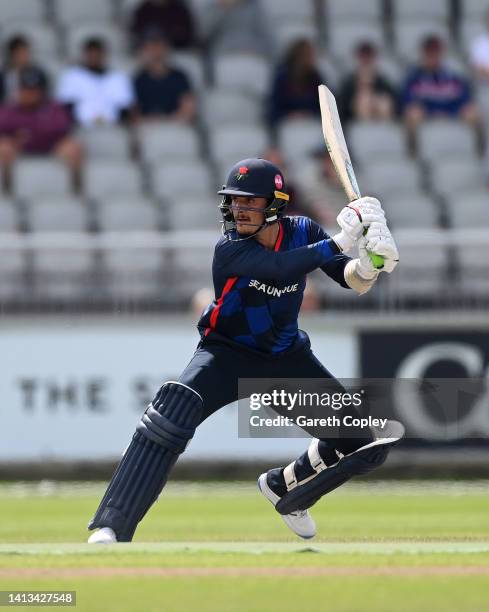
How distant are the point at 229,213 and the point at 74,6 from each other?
965 cm

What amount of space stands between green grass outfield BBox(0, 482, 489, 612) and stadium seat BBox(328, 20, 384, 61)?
24.1ft

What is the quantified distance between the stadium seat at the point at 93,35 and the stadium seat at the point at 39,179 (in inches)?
70.4

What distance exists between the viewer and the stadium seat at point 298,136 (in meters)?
15.9

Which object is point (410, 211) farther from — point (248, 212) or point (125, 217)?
point (248, 212)

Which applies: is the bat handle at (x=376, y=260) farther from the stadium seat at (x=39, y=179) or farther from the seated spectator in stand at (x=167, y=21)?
the seated spectator in stand at (x=167, y=21)

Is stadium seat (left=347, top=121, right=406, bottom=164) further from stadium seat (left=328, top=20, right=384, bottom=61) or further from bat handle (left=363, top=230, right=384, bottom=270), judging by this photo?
bat handle (left=363, top=230, right=384, bottom=270)

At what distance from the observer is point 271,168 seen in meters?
8.12

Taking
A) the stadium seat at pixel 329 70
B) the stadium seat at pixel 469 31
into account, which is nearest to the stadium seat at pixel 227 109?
the stadium seat at pixel 329 70

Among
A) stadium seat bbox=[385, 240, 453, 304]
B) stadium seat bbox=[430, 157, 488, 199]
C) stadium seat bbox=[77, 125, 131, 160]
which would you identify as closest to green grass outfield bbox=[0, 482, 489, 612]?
stadium seat bbox=[385, 240, 453, 304]

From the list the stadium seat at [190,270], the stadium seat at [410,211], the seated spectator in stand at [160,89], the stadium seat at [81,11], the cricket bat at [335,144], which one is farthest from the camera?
the stadium seat at [81,11]

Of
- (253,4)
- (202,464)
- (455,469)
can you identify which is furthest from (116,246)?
(253,4)

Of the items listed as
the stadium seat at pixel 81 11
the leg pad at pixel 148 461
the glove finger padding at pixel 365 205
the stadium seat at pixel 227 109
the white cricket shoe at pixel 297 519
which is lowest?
the white cricket shoe at pixel 297 519

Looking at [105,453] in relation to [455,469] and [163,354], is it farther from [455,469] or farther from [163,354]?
[455,469]

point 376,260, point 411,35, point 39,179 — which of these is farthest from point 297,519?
point 411,35
